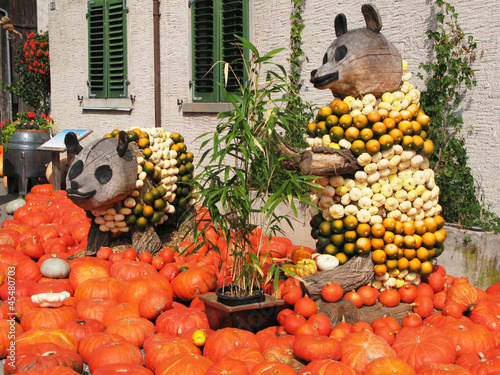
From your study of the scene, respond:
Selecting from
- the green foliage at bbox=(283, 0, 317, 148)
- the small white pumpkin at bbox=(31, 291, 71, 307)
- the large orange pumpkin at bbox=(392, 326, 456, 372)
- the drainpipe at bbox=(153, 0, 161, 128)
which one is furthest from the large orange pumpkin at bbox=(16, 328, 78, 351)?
the drainpipe at bbox=(153, 0, 161, 128)

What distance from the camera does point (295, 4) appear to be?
24.8 feet

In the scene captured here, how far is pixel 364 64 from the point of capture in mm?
4512

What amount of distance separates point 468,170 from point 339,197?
6.62 feet

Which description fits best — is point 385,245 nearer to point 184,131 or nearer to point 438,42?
point 438,42

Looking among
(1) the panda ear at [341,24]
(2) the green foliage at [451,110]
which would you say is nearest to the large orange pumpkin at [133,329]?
(1) the panda ear at [341,24]

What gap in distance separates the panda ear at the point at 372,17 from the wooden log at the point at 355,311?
94.6 inches

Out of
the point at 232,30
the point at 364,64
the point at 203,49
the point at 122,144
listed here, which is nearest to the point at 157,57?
the point at 203,49

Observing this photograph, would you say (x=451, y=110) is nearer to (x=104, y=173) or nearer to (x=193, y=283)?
(x=193, y=283)

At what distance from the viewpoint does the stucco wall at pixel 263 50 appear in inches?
222

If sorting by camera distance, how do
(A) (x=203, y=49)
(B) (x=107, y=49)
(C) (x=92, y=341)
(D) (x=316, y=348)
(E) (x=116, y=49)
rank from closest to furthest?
1. (D) (x=316, y=348)
2. (C) (x=92, y=341)
3. (A) (x=203, y=49)
4. (E) (x=116, y=49)
5. (B) (x=107, y=49)

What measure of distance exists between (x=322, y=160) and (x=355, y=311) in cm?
127

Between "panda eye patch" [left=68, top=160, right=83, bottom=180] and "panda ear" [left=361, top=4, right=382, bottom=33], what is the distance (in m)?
3.38

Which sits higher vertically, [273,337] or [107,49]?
[107,49]

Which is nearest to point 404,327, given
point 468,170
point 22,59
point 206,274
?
point 206,274
